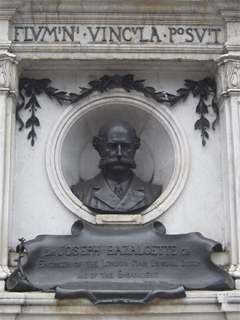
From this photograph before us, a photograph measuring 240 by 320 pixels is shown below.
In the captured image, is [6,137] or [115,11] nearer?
[6,137]

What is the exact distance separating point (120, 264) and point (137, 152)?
8.52 feet

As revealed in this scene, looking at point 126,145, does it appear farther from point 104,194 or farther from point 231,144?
point 231,144

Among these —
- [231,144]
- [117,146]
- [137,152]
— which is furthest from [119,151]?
[231,144]

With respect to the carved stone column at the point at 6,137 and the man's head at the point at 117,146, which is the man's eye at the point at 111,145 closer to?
the man's head at the point at 117,146

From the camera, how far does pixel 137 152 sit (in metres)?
11.0

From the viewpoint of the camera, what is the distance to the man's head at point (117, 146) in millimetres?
9820

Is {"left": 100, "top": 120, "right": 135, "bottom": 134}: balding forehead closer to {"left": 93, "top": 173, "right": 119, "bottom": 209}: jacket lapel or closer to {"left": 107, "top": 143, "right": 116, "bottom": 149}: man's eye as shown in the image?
{"left": 107, "top": 143, "right": 116, "bottom": 149}: man's eye

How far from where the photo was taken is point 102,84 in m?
10.2

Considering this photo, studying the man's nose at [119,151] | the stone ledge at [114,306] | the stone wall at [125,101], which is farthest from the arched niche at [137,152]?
the stone ledge at [114,306]

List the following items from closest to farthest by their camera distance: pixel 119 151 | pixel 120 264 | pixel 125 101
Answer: pixel 120 264, pixel 119 151, pixel 125 101

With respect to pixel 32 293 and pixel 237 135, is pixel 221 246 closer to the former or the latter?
pixel 237 135

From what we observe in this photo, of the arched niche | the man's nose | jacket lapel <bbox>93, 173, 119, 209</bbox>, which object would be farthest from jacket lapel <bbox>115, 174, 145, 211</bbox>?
the man's nose

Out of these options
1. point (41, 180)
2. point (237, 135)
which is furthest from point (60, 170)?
point (237, 135)

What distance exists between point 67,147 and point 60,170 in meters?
0.69
